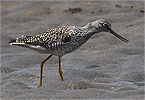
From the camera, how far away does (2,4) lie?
13922mm

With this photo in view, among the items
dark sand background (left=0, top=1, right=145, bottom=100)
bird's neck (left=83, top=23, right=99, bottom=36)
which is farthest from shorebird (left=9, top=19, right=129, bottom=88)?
dark sand background (left=0, top=1, right=145, bottom=100)

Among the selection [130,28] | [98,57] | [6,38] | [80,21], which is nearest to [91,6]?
[80,21]

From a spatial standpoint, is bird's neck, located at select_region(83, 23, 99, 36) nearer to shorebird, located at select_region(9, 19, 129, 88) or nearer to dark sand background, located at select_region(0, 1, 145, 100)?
shorebird, located at select_region(9, 19, 129, 88)

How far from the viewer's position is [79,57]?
31.4 feet

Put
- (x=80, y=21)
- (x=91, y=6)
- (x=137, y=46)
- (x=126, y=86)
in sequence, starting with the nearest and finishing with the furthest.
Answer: (x=126, y=86)
(x=137, y=46)
(x=80, y=21)
(x=91, y=6)

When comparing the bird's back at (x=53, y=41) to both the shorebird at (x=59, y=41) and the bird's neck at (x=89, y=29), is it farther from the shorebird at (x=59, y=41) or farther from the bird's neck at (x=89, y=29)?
the bird's neck at (x=89, y=29)

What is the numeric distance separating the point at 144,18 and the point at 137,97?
17.1 ft

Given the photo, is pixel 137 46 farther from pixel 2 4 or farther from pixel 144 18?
pixel 2 4

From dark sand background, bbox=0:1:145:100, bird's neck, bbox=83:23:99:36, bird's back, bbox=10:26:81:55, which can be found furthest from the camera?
bird's neck, bbox=83:23:99:36

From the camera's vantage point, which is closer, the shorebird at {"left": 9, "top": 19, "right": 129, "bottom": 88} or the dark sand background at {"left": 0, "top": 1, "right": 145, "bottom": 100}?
the dark sand background at {"left": 0, "top": 1, "right": 145, "bottom": 100}

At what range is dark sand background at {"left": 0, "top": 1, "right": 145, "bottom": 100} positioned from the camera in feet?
24.1

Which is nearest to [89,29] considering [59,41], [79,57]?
[59,41]

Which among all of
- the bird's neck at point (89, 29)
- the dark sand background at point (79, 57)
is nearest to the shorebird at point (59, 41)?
the bird's neck at point (89, 29)

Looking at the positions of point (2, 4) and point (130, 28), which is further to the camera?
point (2, 4)
